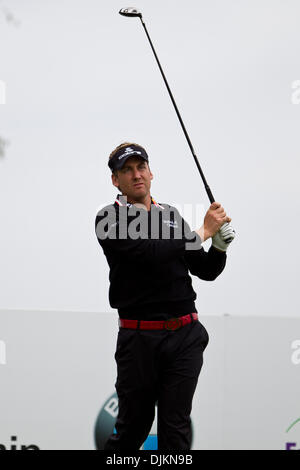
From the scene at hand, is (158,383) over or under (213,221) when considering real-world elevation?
under

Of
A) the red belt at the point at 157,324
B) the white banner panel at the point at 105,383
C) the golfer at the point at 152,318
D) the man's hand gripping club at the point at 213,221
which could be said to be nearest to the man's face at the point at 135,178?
the golfer at the point at 152,318

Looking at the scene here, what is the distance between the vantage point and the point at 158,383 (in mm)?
2002

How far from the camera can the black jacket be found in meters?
1.92

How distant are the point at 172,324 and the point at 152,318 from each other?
0.07 m

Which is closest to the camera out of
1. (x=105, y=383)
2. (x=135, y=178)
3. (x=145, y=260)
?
(x=145, y=260)

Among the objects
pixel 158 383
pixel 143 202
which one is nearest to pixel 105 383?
pixel 158 383

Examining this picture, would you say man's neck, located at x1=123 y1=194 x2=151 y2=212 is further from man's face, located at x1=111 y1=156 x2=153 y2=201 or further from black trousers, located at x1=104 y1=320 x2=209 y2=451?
black trousers, located at x1=104 y1=320 x2=209 y2=451

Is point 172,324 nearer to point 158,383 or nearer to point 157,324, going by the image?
point 157,324

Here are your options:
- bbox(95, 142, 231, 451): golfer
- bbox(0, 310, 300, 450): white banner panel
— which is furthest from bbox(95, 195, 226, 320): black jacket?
bbox(0, 310, 300, 450): white banner panel

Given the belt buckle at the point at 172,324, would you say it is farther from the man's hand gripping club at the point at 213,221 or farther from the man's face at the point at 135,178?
the man's face at the point at 135,178

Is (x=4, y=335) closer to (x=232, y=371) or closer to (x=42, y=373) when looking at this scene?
(x=42, y=373)

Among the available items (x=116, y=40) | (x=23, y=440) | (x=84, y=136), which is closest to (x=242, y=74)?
(x=116, y=40)

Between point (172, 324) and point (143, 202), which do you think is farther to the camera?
point (143, 202)

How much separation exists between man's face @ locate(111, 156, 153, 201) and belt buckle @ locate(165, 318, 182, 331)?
41 cm
